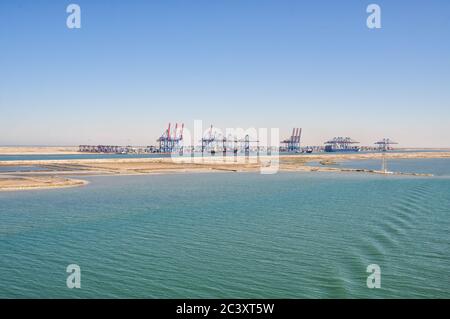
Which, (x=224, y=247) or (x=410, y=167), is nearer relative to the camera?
(x=224, y=247)

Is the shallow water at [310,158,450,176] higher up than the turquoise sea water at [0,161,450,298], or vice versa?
the turquoise sea water at [0,161,450,298]

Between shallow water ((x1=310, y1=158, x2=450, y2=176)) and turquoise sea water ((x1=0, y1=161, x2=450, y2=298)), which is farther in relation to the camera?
shallow water ((x1=310, y1=158, x2=450, y2=176))

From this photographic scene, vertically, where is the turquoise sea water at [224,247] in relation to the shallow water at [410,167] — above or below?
above

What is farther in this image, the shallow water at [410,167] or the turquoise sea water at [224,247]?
the shallow water at [410,167]

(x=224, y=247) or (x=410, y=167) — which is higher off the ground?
(x=224, y=247)
